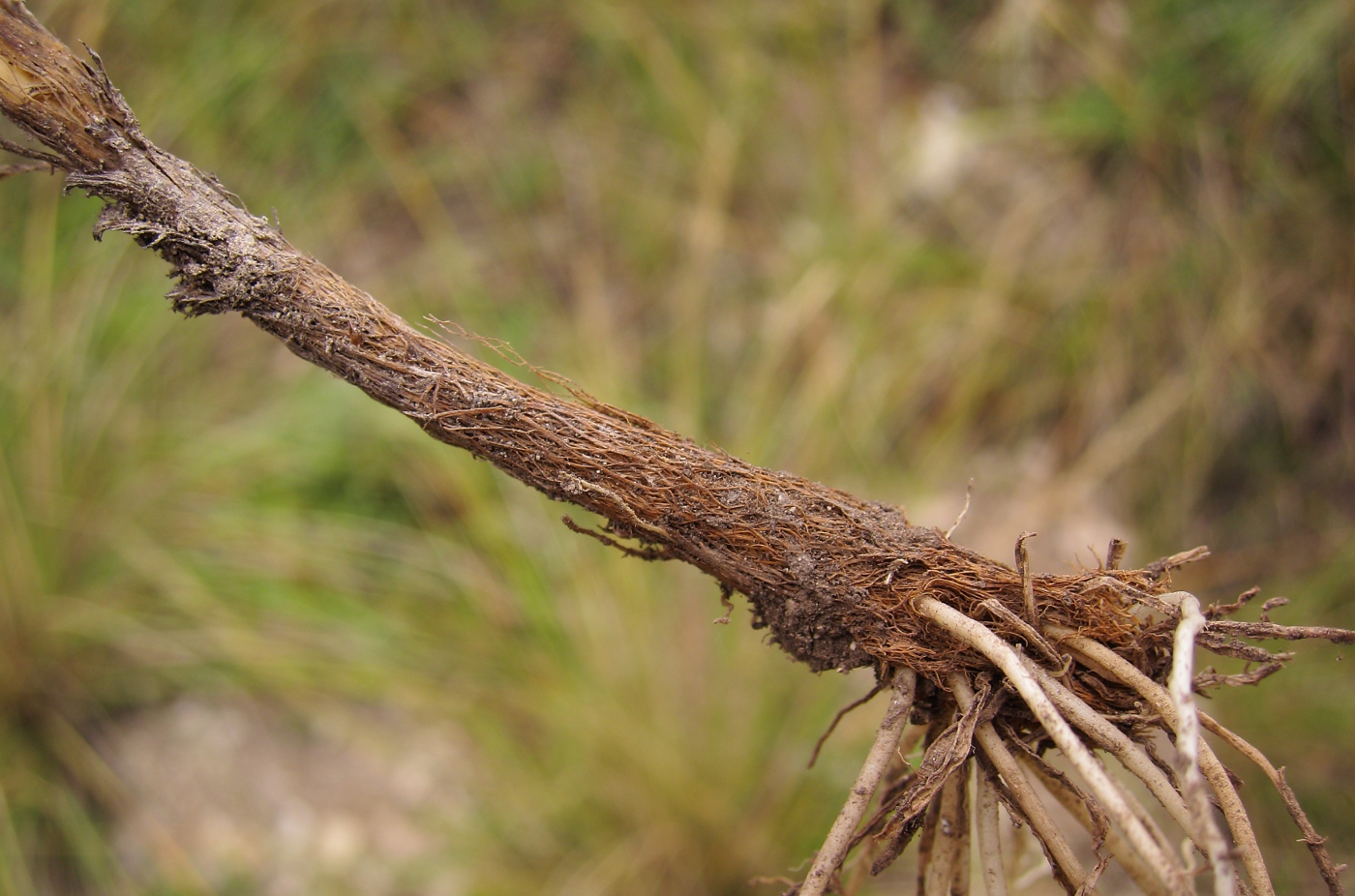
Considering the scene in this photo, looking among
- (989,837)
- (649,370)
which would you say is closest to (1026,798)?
(989,837)

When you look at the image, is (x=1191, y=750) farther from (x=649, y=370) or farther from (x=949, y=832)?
(x=649, y=370)

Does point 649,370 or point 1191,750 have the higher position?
point 649,370

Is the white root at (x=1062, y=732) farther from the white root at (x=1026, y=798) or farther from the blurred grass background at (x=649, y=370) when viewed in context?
the blurred grass background at (x=649, y=370)

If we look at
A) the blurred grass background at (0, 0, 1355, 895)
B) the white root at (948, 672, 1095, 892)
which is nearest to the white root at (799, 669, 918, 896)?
the white root at (948, 672, 1095, 892)

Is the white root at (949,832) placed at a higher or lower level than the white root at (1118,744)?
lower

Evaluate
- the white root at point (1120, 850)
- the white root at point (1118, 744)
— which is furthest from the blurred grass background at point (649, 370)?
the white root at point (1118, 744)

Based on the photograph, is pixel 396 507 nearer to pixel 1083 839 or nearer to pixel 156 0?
pixel 156 0
